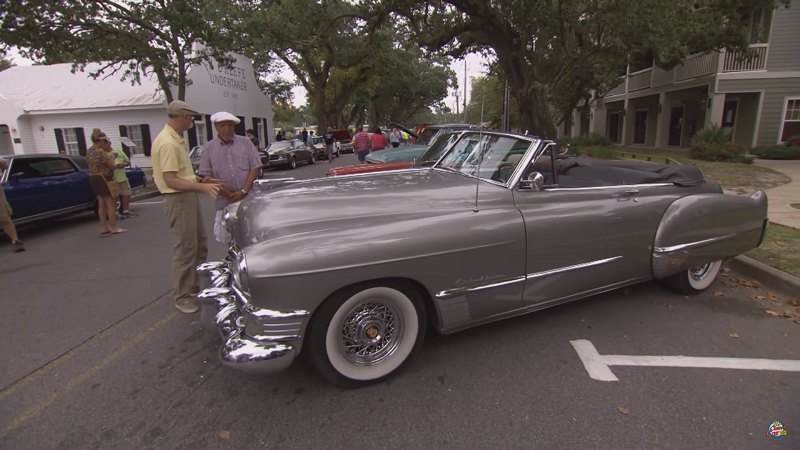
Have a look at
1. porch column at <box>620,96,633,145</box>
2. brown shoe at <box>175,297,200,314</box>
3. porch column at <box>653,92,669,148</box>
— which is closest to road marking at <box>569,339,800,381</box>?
brown shoe at <box>175,297,200,314</box>

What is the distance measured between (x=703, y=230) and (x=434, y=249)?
256cm

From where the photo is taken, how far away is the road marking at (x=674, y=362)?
3000mm

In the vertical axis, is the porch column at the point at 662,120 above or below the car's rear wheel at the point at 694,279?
above

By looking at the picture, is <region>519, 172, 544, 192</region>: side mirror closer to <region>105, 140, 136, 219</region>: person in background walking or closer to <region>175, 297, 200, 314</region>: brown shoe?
<region>175, 297, 200, 314</region>: brown shoe

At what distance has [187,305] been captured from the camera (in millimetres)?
4043

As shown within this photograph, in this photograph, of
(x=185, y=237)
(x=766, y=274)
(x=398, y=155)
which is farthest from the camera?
(x=398, y=155)

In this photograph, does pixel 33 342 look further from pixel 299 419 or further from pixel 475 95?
pixel 475 95

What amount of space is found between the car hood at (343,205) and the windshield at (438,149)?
29.5 inches

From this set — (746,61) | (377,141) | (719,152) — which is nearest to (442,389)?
(377,141)

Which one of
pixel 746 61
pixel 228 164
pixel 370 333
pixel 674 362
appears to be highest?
pixel 746 61

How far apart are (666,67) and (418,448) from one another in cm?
→ 2030

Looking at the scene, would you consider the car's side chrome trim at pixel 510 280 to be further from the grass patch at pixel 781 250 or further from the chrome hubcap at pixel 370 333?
the grass patch at pixel 781 250

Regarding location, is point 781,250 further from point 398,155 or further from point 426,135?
point 426,135

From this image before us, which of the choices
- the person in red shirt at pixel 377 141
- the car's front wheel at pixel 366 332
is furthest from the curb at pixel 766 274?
the person in red shirt at pixel 377 141
